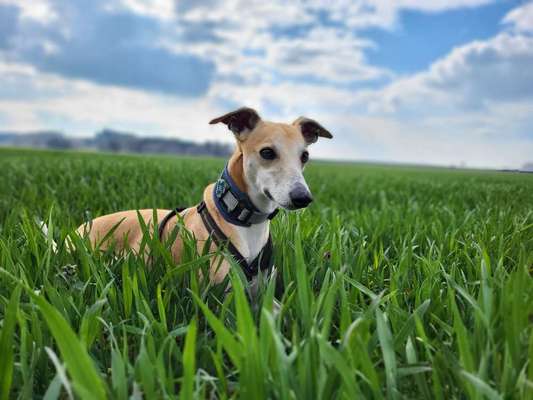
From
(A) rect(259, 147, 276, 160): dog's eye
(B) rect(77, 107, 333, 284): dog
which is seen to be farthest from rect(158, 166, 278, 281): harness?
(A) rect(259, 147, 276, 160): dog's eye

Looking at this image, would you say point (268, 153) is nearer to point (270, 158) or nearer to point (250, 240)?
point (270, 158)

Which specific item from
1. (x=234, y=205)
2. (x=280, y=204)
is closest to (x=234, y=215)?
(x=234, y=205)

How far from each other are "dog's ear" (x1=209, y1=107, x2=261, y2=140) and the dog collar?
1.72ft

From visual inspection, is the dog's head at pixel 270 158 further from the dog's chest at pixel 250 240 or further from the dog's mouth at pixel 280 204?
the dog's chest at pixel 250 240

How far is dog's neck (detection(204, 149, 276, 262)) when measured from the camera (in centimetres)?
321

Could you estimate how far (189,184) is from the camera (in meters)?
9.10

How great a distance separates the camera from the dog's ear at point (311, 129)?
13.0ft

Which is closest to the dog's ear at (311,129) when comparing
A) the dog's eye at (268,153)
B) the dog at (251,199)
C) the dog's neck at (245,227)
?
the dog at (251,199)

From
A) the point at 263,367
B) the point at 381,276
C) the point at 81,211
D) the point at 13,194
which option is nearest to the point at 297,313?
the point at 263,367

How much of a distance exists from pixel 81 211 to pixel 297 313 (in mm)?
4812

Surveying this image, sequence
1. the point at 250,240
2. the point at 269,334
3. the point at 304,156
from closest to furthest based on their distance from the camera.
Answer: the point at 269,334, the point at 250,240, the point at 304,156

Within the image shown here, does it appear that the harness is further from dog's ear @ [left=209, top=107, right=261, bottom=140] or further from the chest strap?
dog's ear @ [left=209, top=107, right=261, bottom=140]

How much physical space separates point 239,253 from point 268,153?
798 mm

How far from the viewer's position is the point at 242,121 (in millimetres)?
3684
